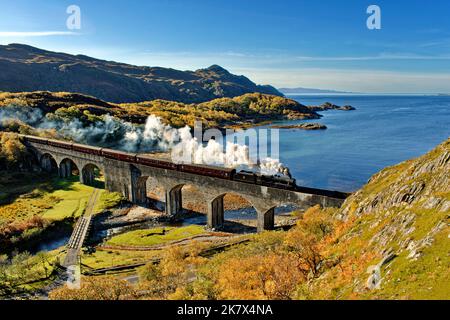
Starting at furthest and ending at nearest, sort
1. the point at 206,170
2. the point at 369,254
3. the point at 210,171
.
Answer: the point at 206,170, the point at 210,171, the point at 369,254

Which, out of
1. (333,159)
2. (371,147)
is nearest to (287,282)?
(333,159)

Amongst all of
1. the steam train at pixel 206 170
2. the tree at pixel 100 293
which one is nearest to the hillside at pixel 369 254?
the tree at pixel 100 293

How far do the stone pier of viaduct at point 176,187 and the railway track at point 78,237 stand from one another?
25.6ft

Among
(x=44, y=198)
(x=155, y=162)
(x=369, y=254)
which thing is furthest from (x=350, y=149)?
(x=369, y=254)

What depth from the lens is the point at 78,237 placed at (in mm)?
52094

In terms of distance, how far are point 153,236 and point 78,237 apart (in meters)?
11.1

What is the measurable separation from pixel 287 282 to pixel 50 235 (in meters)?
43.6

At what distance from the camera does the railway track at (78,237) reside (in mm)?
45156

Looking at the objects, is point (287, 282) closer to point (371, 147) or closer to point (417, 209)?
point (417, 209)

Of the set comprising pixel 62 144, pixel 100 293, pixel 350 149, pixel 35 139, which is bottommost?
pixel 100 293

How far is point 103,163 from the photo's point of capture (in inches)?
2749

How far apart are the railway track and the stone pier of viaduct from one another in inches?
307

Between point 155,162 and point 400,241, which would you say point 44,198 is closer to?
point 155,162

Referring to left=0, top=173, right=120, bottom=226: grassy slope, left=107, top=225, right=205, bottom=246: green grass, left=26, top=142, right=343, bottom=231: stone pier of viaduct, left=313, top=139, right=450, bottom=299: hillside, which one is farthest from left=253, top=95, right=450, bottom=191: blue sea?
left=313, top=139, right=450, bottom=299: hillside
